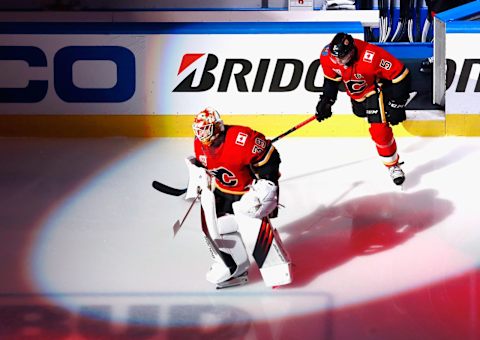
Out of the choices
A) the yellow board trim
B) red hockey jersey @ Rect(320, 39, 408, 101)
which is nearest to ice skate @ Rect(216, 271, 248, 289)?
red hockey jersey @ Rect(320, 39, 408, 101)

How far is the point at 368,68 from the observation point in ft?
19.9

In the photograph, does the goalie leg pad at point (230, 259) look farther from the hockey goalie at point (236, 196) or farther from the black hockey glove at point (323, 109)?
the black hockey glove at point (323, 109)

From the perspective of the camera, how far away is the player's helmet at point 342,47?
5.87 meters

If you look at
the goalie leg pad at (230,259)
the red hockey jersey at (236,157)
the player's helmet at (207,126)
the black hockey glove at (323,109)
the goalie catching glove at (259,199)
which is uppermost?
the player's helmet at (207,126)

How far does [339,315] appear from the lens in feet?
14.1

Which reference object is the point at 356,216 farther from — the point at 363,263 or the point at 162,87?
the point at 162,87

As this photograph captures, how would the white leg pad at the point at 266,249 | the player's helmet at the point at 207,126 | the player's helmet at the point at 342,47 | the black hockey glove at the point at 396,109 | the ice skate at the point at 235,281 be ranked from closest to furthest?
the player's helmet at the point at 207,126
the white leg pad at the point at 266,249
the ice skate at the point at 235,281
the player's helmet at the point at 342,47
the black hockey glove at the point at 396,109

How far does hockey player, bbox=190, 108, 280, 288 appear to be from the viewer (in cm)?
439

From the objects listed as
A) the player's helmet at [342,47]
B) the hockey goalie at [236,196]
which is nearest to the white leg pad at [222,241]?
the hockey goalie at [236,196]

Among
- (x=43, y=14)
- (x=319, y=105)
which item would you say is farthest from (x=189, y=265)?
(x=43, y=14)

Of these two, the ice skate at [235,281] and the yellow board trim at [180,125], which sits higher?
the ice skate at [235,281]

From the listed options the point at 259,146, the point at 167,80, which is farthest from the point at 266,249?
the point at 167,80

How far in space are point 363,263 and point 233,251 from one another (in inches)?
32.7

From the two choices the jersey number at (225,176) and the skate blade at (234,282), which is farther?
the skate blade at (234,282)
